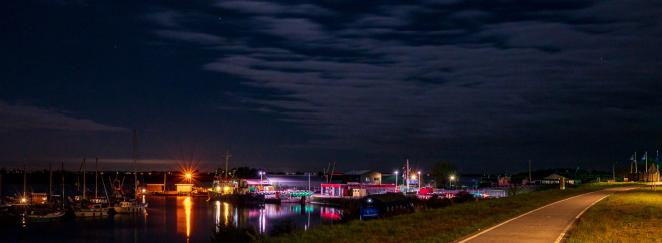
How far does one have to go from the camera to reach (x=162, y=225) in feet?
266

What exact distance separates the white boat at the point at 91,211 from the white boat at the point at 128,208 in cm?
284

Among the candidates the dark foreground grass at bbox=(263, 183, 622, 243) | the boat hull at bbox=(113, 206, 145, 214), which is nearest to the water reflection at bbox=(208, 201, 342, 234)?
the boat hull at bbox=(113, 206, 145, 214)

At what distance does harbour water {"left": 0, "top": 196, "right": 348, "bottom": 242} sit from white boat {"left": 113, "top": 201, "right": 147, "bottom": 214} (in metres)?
1.84

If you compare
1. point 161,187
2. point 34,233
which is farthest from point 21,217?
point 161,187

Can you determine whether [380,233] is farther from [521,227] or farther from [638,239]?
[638,239]

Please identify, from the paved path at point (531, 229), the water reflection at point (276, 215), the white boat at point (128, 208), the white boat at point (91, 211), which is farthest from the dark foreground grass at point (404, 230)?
the white boat at point (128, 208)

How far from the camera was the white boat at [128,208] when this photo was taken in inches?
3798

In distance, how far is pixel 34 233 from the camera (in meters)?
71.1

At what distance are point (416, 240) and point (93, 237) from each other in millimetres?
53749

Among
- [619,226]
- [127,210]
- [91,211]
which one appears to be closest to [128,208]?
[127,210]

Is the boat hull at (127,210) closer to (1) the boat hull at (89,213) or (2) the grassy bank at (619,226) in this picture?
(1) the boat hull at (89,213)

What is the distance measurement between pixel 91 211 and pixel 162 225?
1596 cm

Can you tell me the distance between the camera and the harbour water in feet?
220

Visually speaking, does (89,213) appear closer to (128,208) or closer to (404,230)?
(128,208)
